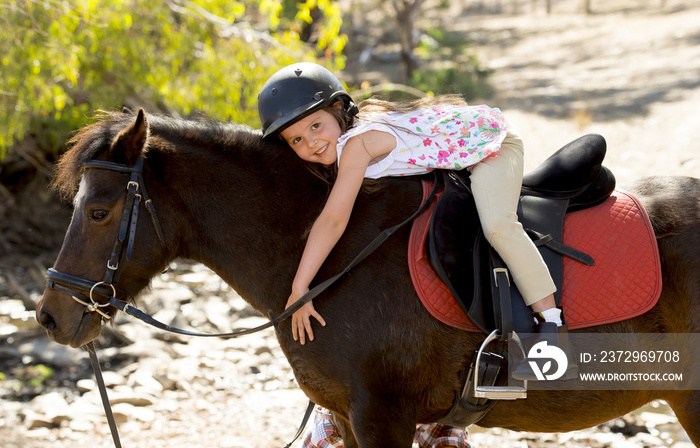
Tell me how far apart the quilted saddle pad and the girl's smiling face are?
521 millimetres

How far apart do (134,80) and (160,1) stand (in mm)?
1124

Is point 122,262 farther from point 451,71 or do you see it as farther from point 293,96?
point 451,71

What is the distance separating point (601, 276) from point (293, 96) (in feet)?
5.22

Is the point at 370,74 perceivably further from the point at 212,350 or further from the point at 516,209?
the point at 516,209

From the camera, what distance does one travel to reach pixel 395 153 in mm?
2742

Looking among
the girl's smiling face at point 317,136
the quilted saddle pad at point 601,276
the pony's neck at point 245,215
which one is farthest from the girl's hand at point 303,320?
the girl's smiling face at point 317,136

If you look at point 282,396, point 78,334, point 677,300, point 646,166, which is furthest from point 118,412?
point 646,166

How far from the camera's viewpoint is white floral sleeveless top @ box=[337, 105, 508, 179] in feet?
8.94

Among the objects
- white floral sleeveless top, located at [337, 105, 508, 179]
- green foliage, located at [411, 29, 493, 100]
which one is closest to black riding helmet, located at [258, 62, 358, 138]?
white floral sleeveless top, located at [337, 105, 508, 179]

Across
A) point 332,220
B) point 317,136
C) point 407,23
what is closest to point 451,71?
point 407,23

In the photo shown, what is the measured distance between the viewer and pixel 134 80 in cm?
798

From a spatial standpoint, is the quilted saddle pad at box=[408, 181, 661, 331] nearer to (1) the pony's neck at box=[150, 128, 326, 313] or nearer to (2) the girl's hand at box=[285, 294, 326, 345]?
(2) the girl's hand at box=[285, 294, 326, 345]

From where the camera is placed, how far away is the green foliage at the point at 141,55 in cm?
629

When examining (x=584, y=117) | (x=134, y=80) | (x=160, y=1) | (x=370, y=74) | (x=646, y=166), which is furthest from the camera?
(x=370, y=74)
